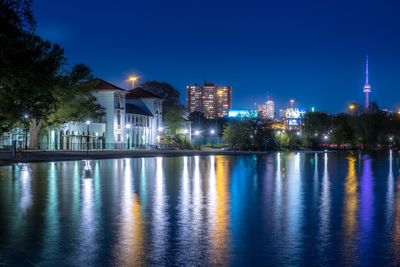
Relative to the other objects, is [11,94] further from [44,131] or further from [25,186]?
[44,131]

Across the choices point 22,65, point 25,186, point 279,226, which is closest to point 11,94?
point 22,65

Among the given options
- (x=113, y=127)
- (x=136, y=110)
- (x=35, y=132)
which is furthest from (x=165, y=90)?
(x=35, y=132)

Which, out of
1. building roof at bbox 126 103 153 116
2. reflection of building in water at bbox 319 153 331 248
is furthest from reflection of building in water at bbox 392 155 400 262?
building roof at bbox 126 103 153 116

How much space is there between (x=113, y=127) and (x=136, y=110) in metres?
12.7

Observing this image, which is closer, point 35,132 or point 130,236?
point 130,236

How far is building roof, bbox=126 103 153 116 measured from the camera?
105m

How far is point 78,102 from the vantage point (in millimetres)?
75000

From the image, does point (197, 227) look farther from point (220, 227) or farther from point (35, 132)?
point (35, 132)

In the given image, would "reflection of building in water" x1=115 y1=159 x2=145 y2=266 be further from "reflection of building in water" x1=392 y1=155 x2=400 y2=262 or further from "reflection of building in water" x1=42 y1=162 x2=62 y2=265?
"reflection of building in water" x1=392 y1=155 x2=400 y2=262

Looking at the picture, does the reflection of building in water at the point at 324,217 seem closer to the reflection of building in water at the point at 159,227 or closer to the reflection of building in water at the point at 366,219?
the reflection of building in water at the point at 366,219

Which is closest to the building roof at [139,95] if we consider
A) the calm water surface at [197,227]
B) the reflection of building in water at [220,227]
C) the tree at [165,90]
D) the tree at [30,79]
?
the tree at [165,90]

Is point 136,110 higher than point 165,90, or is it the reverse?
point 165,90

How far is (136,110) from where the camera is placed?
10819cm

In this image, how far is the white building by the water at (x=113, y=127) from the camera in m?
83.2
